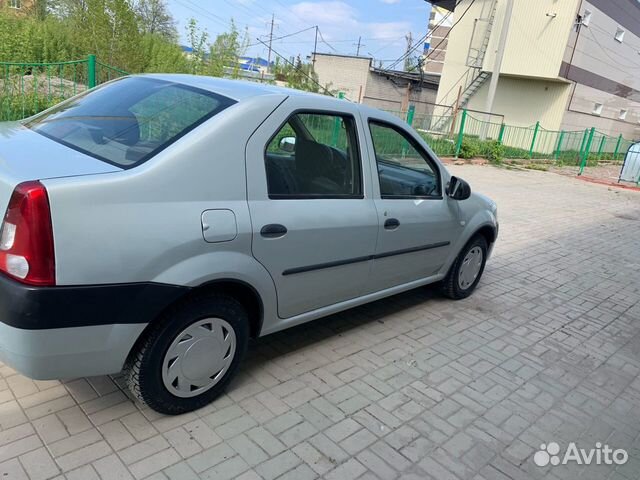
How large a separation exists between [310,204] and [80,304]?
1377mm

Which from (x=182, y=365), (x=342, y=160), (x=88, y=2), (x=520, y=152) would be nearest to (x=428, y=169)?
(x=342, y=160)

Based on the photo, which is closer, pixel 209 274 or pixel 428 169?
pixel 209 274

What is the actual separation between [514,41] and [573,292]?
2164 cm

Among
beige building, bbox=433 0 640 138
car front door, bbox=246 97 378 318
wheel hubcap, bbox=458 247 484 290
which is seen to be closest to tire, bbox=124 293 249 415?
car front door, bbox=246 97 378 318

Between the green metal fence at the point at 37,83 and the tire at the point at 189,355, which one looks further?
the green metal fence at the point at 37,83

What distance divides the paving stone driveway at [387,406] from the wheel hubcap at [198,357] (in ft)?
0.63

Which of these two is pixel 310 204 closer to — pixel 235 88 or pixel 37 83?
pixel 235 88

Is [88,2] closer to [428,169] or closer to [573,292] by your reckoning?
[428,169]

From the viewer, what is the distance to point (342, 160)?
3.34 m

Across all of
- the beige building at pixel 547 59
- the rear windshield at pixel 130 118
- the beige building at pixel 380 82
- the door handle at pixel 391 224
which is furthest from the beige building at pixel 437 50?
the rear windshield at pixel 130 118

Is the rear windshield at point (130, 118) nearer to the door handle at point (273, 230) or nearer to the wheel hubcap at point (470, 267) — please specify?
the door handle at point (273, 230)

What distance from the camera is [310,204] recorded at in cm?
298

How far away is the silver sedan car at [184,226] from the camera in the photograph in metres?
2.07

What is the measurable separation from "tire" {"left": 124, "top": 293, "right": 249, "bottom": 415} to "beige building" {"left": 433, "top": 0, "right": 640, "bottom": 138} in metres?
21.4
